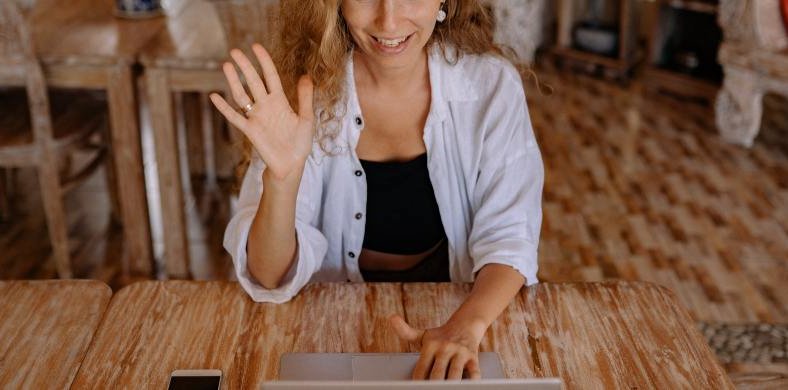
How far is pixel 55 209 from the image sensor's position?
251cm

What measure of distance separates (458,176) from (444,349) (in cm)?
54

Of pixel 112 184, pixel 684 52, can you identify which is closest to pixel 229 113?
pixel 112 184

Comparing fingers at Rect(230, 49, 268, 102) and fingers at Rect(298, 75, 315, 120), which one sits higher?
fingers at Rect(230, 49, 268, 102)

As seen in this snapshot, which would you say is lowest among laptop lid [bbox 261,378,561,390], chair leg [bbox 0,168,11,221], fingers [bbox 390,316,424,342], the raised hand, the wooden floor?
the wooden floor

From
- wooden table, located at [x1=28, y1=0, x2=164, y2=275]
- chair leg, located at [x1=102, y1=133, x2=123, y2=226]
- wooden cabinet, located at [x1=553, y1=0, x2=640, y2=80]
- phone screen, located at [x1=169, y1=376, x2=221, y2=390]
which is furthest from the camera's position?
wooden cabinet, located at [x1=553, y1=0, x2=640, y2=80]

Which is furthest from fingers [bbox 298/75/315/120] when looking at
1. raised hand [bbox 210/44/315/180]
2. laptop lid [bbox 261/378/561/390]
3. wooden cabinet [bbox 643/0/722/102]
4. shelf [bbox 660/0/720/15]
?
wooden cabinet [bbox 643/0/722/102]

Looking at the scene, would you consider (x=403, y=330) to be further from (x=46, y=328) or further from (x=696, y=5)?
(x=696, y=5)

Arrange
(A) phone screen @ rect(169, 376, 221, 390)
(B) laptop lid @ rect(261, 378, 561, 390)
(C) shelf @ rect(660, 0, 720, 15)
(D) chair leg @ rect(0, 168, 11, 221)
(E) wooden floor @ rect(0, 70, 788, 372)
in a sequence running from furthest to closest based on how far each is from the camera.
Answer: (C) shelf @ rect(660, 0, 720, 15)
(D) chair leg @ rect(0, 168, 11, 221)
(E) wooden floor @ rect(0, 70, 788, 372)
(A) phone screen @ rect(169, 376, 221, 390)
(B) laptop lid @ rect(261, 378, 561, 390)

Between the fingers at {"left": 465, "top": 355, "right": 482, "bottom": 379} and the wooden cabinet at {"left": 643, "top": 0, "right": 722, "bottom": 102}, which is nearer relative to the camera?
the fingers at {"left": 465, "top": 355, "right": 482, "bottom": 379}

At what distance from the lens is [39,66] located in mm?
2334

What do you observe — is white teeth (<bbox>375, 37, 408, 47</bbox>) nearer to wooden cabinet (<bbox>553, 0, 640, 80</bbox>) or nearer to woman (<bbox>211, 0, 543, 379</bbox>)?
woman (<bbox>211, 0, 543, 379</bbox>)

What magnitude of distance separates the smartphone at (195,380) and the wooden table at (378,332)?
0.5 inches

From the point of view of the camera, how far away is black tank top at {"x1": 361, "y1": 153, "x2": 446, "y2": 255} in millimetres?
1573

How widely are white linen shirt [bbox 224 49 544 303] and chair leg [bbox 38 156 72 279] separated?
1.18 metres
